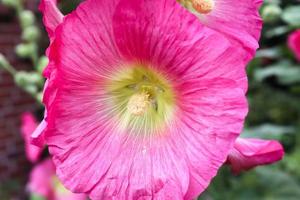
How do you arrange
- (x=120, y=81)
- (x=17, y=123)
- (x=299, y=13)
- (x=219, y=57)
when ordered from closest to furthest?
(x=219, y=57) → (x=120, y=81) → (x=299, y=13) → (x=17, y=123)

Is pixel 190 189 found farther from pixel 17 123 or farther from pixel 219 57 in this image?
pixel 17 123

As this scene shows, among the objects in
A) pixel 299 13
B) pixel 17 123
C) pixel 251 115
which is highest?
pixel 299 13

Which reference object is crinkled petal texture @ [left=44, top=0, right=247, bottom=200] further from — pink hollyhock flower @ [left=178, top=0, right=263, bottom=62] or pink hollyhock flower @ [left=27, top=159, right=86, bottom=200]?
pink hollyhock flower @ [left=27, top=159, right=86, bottom=200]

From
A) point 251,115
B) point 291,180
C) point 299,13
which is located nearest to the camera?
point 299,13

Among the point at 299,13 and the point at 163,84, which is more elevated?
the point at 163,84

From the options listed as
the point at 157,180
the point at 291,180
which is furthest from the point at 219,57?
the point at 291,180

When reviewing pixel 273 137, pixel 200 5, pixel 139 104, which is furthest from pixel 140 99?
pixel 273 137

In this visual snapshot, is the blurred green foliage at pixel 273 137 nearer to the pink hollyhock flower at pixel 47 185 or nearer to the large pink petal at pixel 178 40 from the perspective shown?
the pink hollyhock flower at pixel 47 185
